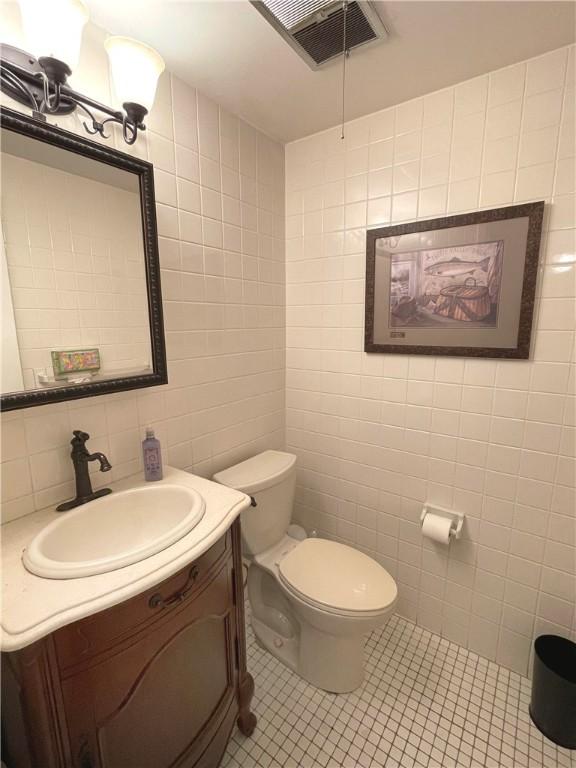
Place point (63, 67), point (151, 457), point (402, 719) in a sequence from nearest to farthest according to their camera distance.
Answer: point (63, 67)
point (151, 457)
point (402, 719)

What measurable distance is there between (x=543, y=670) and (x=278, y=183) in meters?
2.26

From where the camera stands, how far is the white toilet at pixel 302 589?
128cm

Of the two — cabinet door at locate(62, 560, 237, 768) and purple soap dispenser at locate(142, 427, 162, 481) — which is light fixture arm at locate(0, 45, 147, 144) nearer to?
purple soap dispenser at locate(142, 427, 162, 481)

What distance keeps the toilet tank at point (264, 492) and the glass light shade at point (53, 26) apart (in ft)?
4.42

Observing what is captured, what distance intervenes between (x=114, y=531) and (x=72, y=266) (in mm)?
798

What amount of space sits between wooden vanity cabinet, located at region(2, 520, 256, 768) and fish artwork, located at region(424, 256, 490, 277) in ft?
3.98

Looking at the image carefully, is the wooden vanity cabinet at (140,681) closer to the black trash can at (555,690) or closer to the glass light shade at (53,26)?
the black trash can at (555,690)

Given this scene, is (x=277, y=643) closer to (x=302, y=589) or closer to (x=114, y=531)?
(x=302, y=589)

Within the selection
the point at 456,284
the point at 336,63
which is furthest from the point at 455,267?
the point at 336,63

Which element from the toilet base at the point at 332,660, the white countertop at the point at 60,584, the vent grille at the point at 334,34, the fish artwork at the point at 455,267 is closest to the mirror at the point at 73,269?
the white countertop at the point at 60,584

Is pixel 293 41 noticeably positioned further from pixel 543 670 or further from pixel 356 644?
pixel 543 670

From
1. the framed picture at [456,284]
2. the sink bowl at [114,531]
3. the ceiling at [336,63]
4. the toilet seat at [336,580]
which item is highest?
the ceiling at [336,63]

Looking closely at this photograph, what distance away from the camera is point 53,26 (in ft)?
2.61

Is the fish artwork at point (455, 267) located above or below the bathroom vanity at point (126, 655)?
above
